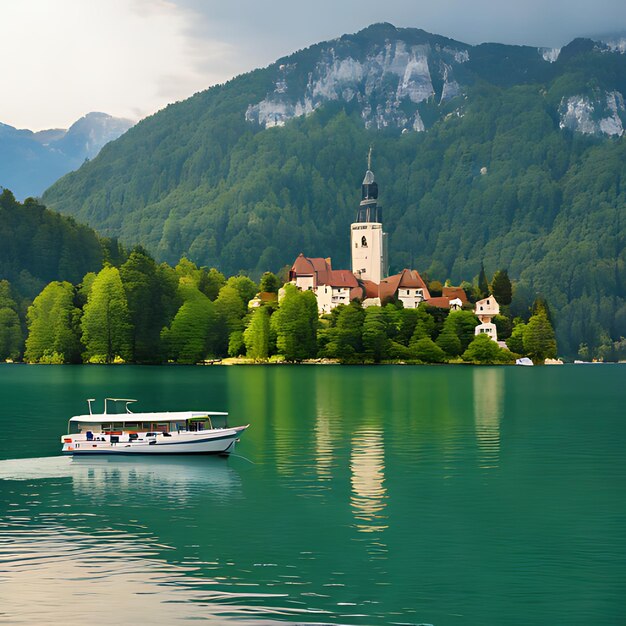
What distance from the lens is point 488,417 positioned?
90.3 metres

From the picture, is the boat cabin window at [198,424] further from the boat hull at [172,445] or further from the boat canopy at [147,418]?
the boat hull at [172,445]

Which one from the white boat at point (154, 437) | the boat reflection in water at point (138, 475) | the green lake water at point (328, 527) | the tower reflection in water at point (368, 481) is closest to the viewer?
the green lake water at point (328, 527)

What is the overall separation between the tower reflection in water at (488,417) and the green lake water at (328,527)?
0.54m

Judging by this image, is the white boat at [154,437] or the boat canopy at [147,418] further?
the boat canopy at [147,418]

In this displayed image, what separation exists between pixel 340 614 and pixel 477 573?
677 centimetres

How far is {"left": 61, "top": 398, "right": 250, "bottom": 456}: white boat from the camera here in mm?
63000

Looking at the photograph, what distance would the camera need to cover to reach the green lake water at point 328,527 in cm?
3080

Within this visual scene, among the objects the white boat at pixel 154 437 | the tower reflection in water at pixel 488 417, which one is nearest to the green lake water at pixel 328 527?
the tower reflection in water at pixel 488 417

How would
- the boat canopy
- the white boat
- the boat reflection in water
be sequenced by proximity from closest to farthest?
the boat reflection in water < the white boat < the boat canopy

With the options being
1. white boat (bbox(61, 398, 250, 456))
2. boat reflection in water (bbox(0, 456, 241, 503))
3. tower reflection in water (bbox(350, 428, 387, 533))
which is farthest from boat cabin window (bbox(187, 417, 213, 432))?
tower reflection in water (bbox(350, 428, 387, 533))

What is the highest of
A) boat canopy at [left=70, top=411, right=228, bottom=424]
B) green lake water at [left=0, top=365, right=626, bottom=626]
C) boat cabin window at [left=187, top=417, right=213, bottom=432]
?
boat canopy at [left=70, top=411, right=228, bottom=424]

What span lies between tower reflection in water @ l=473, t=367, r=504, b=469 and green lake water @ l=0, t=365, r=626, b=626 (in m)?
0.54

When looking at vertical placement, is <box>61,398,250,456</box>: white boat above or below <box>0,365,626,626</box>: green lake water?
above

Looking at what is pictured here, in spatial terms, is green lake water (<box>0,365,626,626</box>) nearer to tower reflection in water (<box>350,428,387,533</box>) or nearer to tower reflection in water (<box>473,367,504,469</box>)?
tower reflection in water (<box>350,428,387,533</box>)
